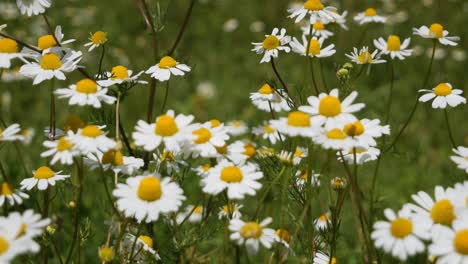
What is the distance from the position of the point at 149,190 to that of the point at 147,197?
0.02m

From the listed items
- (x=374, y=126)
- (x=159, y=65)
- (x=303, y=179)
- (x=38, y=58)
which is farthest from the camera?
(x=303, y=179)

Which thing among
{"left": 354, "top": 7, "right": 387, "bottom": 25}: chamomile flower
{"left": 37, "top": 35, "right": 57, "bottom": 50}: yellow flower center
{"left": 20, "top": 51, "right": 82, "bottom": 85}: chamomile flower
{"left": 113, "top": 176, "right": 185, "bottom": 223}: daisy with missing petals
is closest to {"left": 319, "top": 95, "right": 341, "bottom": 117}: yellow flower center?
{"left": 113, "top": 176, "right": 185, "bottom": 223}: daisy with missing petals

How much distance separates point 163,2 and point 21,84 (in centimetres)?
207

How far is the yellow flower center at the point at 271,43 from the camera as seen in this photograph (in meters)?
1.93

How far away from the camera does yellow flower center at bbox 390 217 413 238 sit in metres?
1.31

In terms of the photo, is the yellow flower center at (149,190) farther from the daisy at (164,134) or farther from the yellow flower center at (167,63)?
the yellow flower center at (167,63)

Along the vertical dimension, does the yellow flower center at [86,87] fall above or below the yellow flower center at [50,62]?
above

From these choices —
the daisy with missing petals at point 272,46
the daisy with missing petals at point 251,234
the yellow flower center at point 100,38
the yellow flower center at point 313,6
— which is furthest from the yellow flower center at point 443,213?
the yellow flower center at point 100,38

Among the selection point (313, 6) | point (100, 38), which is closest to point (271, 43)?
point (313, 6)

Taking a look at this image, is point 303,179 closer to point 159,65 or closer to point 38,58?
point 159,65

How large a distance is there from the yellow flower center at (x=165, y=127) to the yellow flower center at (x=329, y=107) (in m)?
0.41

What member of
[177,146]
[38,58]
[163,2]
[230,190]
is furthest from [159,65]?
[163,2]

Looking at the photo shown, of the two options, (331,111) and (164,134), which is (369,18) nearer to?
(331,111)

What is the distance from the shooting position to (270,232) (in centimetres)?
150
